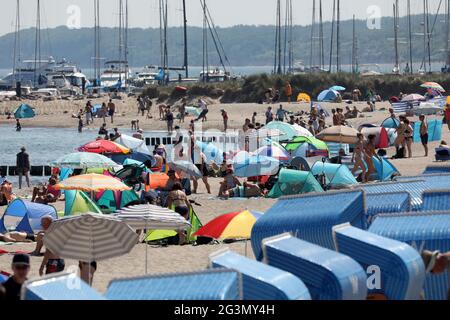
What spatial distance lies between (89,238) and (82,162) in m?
9.93

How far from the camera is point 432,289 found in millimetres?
11125

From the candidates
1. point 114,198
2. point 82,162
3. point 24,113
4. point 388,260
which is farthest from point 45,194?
point 24,113

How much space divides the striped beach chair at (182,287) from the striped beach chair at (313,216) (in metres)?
2.91

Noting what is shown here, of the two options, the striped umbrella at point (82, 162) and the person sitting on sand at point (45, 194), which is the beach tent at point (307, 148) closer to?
the striped umbrella at point (82, 162)

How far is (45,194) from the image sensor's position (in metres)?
23.0

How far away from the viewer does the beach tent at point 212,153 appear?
2859 centimetres

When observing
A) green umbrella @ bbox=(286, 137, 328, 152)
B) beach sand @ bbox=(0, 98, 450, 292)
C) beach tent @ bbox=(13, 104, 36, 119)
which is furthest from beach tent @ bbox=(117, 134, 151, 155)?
beach tent @ bbox=(13, 104, 36, 119)

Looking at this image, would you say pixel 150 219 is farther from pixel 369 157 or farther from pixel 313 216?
pixel 369 157

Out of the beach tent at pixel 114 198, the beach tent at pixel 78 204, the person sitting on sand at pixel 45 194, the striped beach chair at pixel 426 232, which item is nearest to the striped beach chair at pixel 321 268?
the striped beach chair at pixel 426 232

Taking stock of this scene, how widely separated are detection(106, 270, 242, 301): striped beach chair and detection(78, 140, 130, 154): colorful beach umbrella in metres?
18.1

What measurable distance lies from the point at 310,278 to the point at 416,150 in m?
22.2

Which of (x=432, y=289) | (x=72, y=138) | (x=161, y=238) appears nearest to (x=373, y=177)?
(x=161, y=238)

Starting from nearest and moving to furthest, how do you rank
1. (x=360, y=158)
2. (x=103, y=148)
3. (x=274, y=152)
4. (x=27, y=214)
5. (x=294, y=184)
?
(x=27, y=214) → (x=294, y=184) → (x=360, y=158) → (x=274, y=152) → (x=103, y=148)

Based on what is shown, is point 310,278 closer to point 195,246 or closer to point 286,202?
point 286,202
